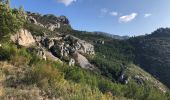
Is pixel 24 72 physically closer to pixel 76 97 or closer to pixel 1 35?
pixel 76 97

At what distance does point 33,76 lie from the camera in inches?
575

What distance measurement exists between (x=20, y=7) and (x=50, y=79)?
2856cm

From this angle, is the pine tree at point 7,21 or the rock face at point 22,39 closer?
the pine tree at point 7,21

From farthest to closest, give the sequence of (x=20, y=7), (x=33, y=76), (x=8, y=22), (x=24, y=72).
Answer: (x=20, y=7), (x=8, y=22), (x=24, y=72), (x=33, y=76)

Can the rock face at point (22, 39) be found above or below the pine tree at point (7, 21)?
below

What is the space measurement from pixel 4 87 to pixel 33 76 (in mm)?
1667

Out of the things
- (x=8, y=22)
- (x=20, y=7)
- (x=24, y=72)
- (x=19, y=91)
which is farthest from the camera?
(x=20, y=7)

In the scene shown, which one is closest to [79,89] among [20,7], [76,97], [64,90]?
[64,90]

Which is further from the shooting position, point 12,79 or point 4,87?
point 12,79

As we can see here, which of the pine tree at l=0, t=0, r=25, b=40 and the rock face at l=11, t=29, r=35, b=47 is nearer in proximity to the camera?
the pine tree at l=0, t=0, r=25, b=40

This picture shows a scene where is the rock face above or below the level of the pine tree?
below

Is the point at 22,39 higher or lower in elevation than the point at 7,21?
lower

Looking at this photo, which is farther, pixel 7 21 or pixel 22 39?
pixel 22 39

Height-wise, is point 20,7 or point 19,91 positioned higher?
point 20,7
